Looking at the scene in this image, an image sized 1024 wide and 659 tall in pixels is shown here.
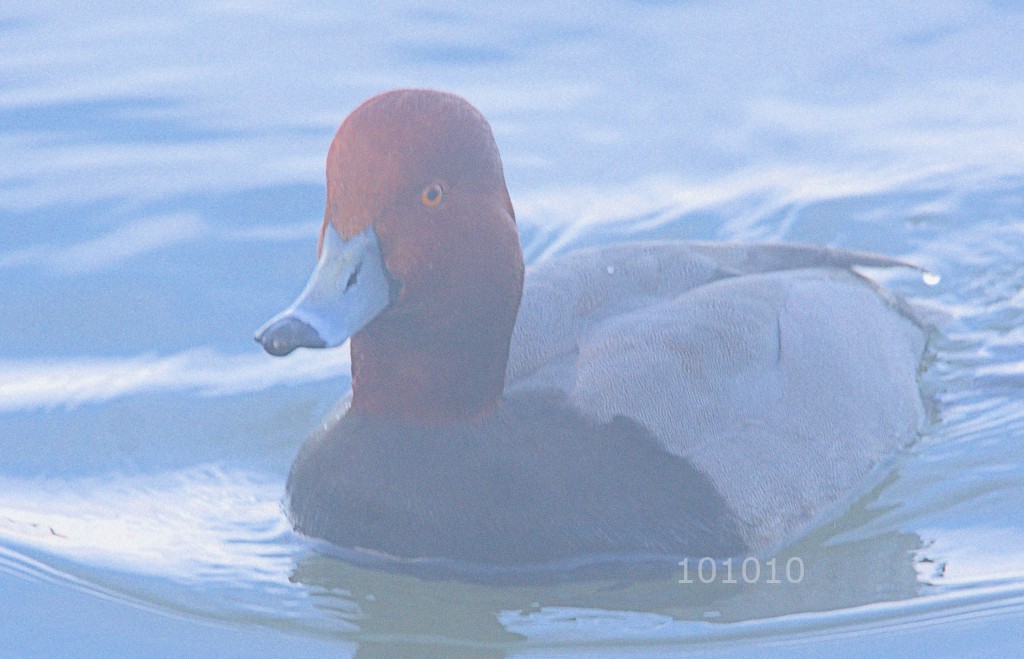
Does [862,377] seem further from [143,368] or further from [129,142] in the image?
[129,142]

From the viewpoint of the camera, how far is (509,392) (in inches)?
162

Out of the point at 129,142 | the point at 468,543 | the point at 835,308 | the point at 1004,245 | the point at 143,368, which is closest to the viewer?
the point at 468,543

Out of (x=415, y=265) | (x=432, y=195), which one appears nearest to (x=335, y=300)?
(x=415, y=265)

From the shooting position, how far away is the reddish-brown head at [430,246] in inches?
147

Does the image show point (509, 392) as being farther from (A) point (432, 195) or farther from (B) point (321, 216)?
(B) point (321, 216)

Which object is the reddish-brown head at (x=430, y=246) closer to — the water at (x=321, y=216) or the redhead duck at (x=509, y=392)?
the redhead duck at (x=509, y=392)

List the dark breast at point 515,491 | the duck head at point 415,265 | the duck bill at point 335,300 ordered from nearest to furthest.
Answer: the duck bill at point 335,300
the duck head at point 415,265
the dark breast at point 515,491

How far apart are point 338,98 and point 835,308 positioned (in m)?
3.36

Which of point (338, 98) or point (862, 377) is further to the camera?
point (338, 98)

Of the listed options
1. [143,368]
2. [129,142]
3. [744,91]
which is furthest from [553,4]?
[143,368]

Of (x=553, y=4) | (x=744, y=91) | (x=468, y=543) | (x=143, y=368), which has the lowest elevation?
(x=468, y=543)

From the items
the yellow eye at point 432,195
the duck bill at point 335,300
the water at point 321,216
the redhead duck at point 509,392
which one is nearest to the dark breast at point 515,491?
the redhead duck at point 509,392

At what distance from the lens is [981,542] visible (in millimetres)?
4383

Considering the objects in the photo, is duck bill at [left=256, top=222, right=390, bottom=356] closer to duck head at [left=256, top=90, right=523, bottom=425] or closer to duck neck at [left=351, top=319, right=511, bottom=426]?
duck head at [left=256, top=90, right=523, bottom=425]
